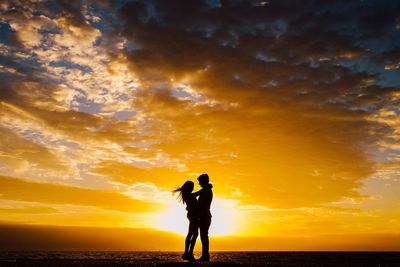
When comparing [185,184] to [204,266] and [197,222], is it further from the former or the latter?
[204,266]

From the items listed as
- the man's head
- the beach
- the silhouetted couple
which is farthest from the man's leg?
the man's head

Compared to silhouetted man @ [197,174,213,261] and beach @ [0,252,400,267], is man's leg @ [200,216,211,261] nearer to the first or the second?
silhouetted man @ [197,174,213,261]

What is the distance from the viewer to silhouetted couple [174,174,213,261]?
1566cm

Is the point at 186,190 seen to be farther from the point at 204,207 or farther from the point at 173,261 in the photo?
the point at 173,261

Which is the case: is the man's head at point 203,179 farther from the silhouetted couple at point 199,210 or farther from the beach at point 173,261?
the beach at point 173,261

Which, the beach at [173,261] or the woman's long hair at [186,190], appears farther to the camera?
the beach at [173,261]

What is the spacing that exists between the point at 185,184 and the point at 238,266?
13.1ft

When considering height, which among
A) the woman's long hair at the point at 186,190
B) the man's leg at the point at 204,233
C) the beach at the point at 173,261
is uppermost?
the woman's long hair at the point at 186,190

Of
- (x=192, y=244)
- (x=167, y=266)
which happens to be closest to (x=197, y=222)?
(x=192, y=244)

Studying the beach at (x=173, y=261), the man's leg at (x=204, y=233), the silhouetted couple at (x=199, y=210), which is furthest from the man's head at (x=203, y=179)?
the beach at (x=173, y=261)

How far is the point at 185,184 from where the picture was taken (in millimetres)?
15891

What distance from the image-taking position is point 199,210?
15.8 metres

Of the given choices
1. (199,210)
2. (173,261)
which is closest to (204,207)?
(199,210)

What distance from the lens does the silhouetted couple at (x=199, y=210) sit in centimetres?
1566
